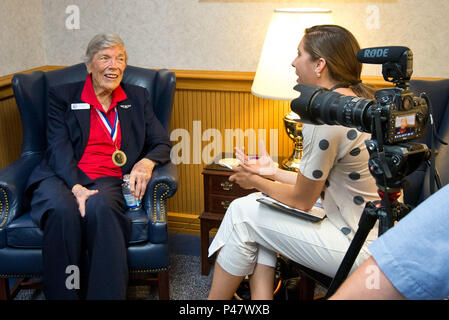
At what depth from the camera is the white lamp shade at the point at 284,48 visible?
2367mm

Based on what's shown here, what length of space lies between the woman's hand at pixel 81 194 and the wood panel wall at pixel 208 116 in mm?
842

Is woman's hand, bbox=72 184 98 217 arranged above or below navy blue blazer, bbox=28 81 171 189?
below

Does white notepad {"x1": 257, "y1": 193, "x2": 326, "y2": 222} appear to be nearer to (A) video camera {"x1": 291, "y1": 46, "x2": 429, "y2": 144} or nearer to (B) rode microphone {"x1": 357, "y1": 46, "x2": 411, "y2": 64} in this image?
(A) video camera {"x1": 291, "y1": 46, "x2": 429, "y2": 144}

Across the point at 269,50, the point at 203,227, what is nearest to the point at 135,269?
the point at 203,227

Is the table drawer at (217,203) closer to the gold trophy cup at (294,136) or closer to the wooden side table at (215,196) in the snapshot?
the wooden side table at (215,196)

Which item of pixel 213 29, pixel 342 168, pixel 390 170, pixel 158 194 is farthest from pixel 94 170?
pixel 390 170

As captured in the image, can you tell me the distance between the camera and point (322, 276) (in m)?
1.79

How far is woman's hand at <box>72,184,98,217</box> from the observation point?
2.16m

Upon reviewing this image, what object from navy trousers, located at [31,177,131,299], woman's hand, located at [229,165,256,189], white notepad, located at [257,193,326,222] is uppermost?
woman's hand, located at [229,165,256,189]

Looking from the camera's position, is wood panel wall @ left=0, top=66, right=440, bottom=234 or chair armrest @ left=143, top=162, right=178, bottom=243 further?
wood panel wall @ left=0, top=66, right=440, bottom=234

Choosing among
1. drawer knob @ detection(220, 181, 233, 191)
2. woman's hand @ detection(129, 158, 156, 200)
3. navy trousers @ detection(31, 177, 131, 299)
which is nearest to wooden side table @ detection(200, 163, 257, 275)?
drawer knob @ detection(220, 181, 233, 191)

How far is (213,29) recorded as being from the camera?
289cm

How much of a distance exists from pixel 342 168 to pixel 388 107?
563 mm

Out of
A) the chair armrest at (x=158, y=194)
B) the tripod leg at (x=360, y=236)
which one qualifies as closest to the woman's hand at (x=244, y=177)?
the chair armrest at (x=158, y=194)
